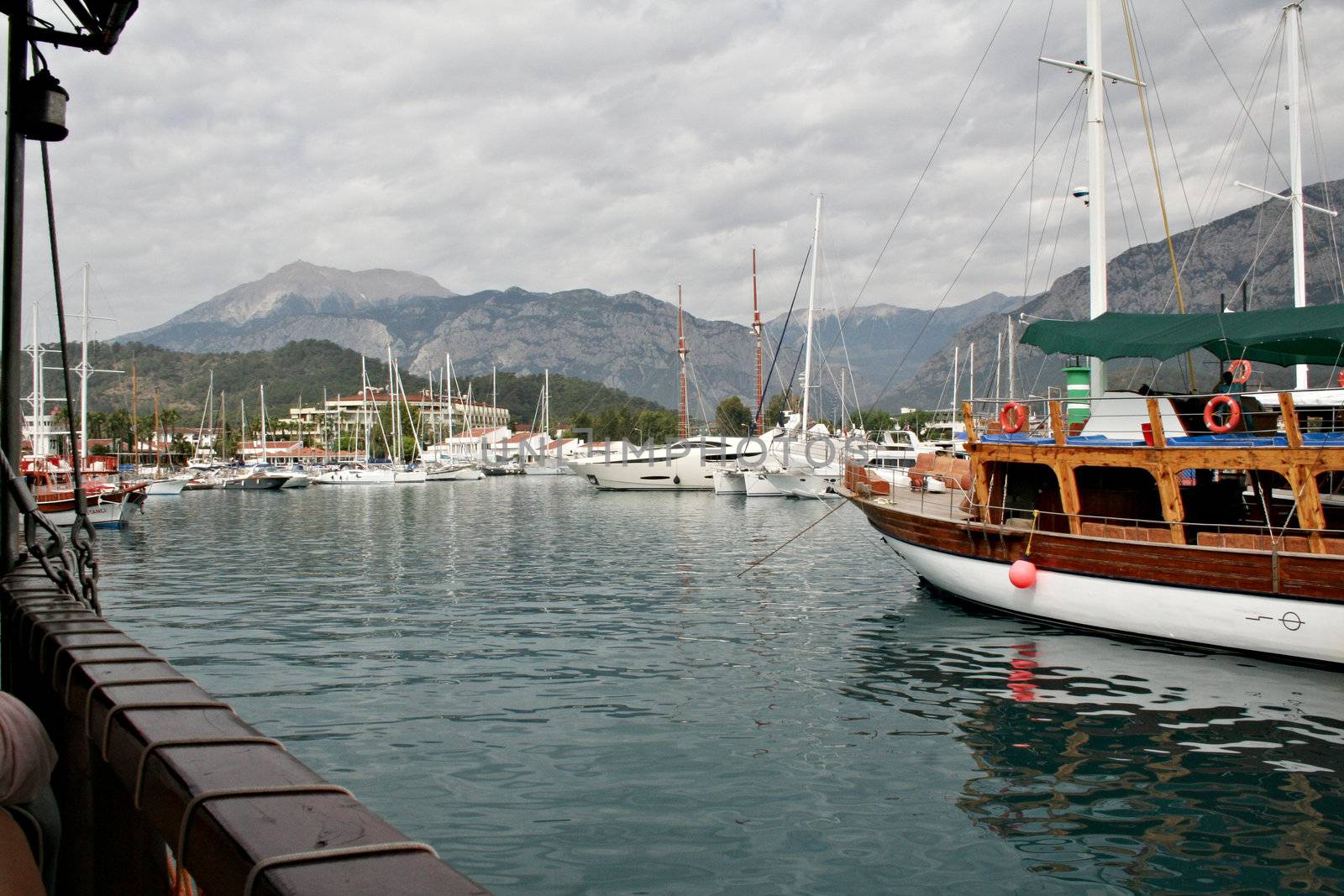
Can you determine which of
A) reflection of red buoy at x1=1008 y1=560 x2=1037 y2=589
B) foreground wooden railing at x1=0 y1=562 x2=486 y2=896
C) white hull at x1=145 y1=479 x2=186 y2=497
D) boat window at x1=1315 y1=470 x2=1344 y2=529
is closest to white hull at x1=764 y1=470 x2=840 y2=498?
reflection of red buoy at x1=1008 y1=560 x2=1037 y2=589

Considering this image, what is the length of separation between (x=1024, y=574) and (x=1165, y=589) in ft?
7.76

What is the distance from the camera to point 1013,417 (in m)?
18.2

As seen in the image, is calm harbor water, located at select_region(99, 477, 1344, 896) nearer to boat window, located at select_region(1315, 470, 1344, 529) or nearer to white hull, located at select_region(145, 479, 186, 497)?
boat window, located at select_region(1315, 470, 1344, 529)

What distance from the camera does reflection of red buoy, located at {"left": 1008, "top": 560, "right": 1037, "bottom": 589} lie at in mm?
16766

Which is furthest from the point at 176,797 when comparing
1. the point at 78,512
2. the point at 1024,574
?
the point at 1024,574

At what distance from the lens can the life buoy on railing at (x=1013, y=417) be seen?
18.2 metres

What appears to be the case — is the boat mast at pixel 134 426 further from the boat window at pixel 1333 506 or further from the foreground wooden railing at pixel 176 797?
the foreground wooden railing at pixel 176 797

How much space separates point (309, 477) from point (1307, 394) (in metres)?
92.7

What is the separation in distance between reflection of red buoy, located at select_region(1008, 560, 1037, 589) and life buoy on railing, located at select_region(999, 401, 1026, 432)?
2.71 m

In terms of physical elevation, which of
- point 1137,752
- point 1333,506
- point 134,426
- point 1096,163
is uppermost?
point 1096,163

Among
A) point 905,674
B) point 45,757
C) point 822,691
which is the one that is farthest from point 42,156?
point 905,674

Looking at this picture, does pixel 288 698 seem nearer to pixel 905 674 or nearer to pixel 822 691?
pixel 822 691

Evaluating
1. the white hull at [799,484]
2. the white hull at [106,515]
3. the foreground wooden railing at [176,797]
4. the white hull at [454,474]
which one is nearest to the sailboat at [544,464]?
the white hull at [454,474]

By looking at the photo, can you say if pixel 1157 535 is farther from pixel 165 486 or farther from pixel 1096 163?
pixel 165 486
